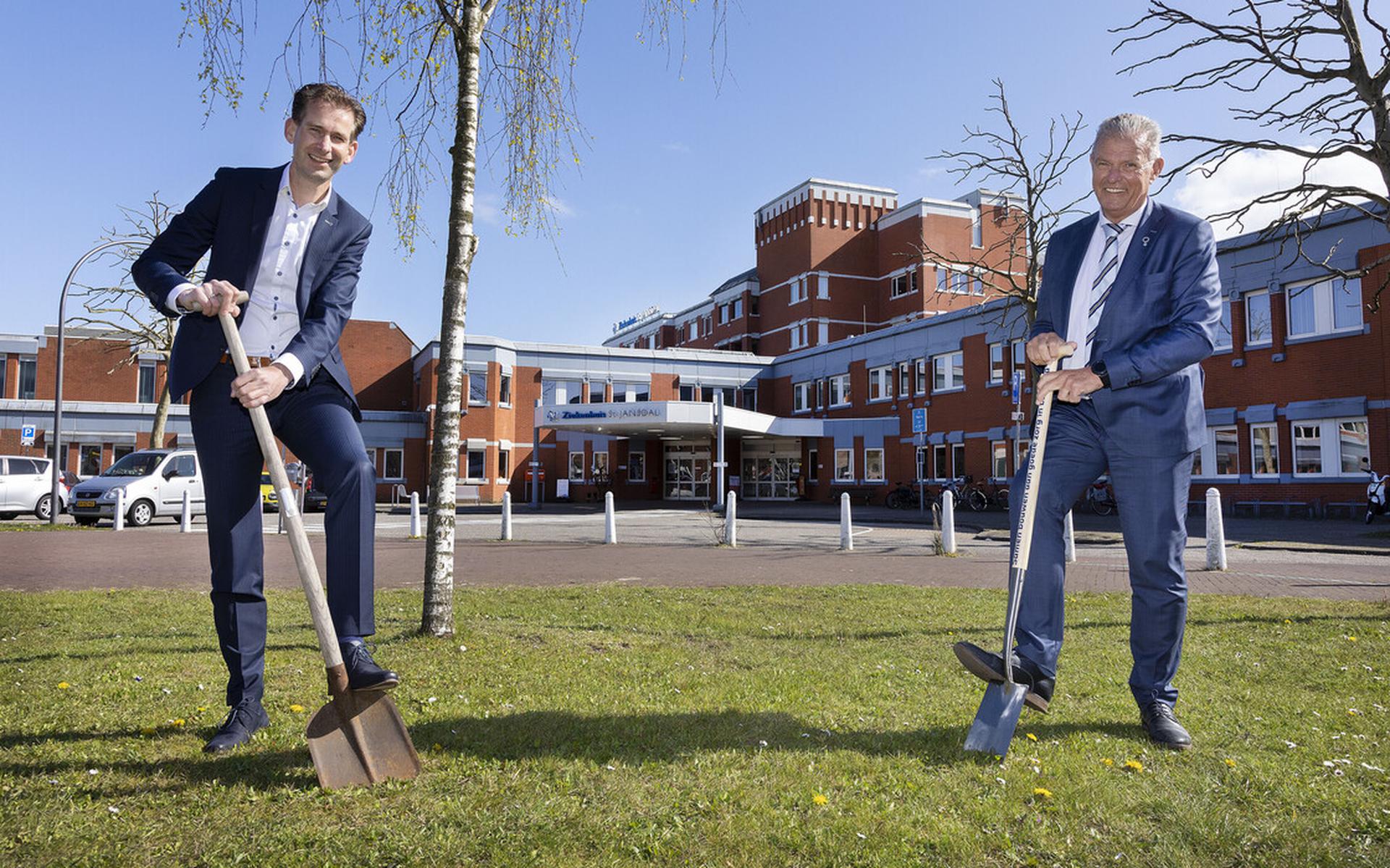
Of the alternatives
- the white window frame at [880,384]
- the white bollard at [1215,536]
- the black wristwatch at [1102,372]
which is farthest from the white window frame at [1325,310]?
the black wristwatch at [1102,372]

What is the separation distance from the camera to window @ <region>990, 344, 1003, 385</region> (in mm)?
33188

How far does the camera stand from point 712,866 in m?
2.23

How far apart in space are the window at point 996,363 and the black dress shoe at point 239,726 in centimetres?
3245

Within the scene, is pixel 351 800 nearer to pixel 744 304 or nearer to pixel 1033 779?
pixel 1033 779

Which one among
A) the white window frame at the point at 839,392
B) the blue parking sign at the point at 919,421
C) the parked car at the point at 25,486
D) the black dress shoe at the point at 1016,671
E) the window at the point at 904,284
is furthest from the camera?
the window at the point at 904,284

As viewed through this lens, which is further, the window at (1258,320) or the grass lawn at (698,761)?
the window at (1258,320)

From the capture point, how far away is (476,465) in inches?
1661

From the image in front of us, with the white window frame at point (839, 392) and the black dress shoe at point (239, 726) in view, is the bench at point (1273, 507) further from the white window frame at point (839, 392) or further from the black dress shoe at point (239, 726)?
the black dress shoe at point (239, 726)

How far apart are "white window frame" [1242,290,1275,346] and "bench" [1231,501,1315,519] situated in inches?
169

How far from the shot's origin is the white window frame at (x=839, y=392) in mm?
42062

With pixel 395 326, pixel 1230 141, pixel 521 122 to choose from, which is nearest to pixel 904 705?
pixel 521 122

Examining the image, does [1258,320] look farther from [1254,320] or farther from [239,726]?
[239,726]

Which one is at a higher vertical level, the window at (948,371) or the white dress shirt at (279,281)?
the window at (948,371)

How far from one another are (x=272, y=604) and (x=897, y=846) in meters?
5.97
